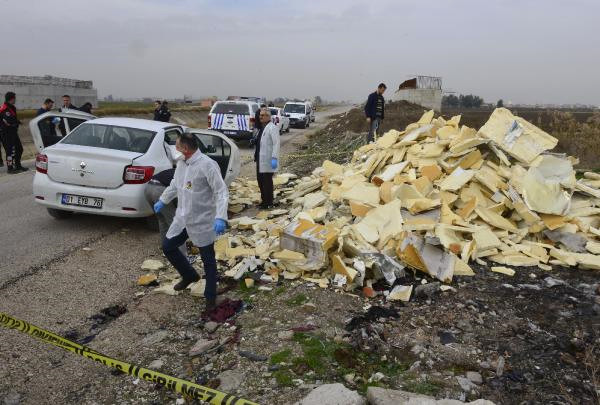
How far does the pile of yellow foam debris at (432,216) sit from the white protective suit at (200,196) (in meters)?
1.10

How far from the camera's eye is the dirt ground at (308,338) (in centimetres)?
354

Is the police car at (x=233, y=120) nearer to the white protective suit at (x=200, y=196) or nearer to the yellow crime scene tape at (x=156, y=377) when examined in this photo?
the white protective suit at (x=200, y=196)

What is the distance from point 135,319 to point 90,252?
2.06 metres

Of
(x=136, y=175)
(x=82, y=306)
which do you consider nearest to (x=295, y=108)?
(x=136, y=175)

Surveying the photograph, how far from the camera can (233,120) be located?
62.8 feet

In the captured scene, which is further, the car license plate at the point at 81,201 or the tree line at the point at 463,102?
the tree line at the point at 463,102

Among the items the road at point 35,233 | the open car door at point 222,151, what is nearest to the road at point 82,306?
the road at point 35,233

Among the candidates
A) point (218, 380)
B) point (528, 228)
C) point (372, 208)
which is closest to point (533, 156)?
point (528, 228)

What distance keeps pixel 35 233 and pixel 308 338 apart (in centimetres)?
472

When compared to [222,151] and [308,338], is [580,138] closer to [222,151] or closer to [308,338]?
[222,151]

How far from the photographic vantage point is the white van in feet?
112

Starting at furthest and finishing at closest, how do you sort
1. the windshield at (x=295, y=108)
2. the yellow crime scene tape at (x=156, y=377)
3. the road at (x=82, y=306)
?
the windshield at (x=295, y=108), the road at (x=82, y=306), the yellow crime scene tape at (x=156, y=377)

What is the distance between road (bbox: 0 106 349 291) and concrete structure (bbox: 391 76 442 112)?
35502 millimetres

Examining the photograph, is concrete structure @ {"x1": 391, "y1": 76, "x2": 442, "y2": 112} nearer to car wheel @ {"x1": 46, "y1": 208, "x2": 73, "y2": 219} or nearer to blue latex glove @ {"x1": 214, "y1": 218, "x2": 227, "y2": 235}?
car wheel @ {"x1": 46, "y1": 208, "x2": 73, "y2": 219}
